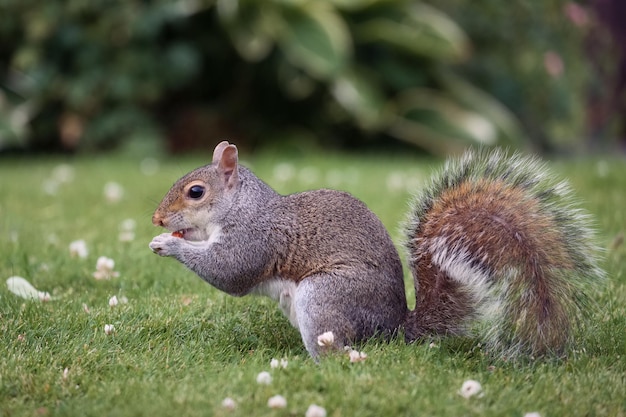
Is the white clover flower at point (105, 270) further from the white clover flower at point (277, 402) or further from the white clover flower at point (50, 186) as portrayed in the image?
the white clover flower at point (50, 186)

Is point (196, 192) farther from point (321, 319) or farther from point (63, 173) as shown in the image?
point (63, 173)

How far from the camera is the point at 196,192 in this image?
2926mm

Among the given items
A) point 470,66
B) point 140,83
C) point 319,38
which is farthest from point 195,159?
point 470,66

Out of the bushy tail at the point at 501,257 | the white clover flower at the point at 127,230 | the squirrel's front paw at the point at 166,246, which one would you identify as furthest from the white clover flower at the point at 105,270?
the bushy tail at the point at 501,257

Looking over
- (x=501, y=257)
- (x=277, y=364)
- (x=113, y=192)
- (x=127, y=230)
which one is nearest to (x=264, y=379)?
(x=277, y=364)

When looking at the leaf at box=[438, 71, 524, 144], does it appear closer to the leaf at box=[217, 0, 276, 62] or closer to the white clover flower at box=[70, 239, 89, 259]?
the leaf at box=[217, 0, 276, 62]

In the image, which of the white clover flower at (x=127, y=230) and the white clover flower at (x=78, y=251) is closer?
the white clover flower at (x=78, y=251)

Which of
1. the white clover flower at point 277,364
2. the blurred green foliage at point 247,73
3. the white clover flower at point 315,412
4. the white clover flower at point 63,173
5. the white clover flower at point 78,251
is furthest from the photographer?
the blurred green foliage at point 247,73

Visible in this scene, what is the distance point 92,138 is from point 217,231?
558cm

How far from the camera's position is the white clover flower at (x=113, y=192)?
5.50 meters

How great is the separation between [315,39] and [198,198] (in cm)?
501

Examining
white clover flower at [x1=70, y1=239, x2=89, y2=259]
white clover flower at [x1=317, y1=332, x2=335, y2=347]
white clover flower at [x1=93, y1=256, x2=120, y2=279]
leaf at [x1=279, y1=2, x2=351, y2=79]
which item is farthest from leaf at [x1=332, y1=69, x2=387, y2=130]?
white clover flower at [x1=317, y1=332, x2=335, y2=347]

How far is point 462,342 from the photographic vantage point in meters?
2.81

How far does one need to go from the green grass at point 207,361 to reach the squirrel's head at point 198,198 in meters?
0.34
